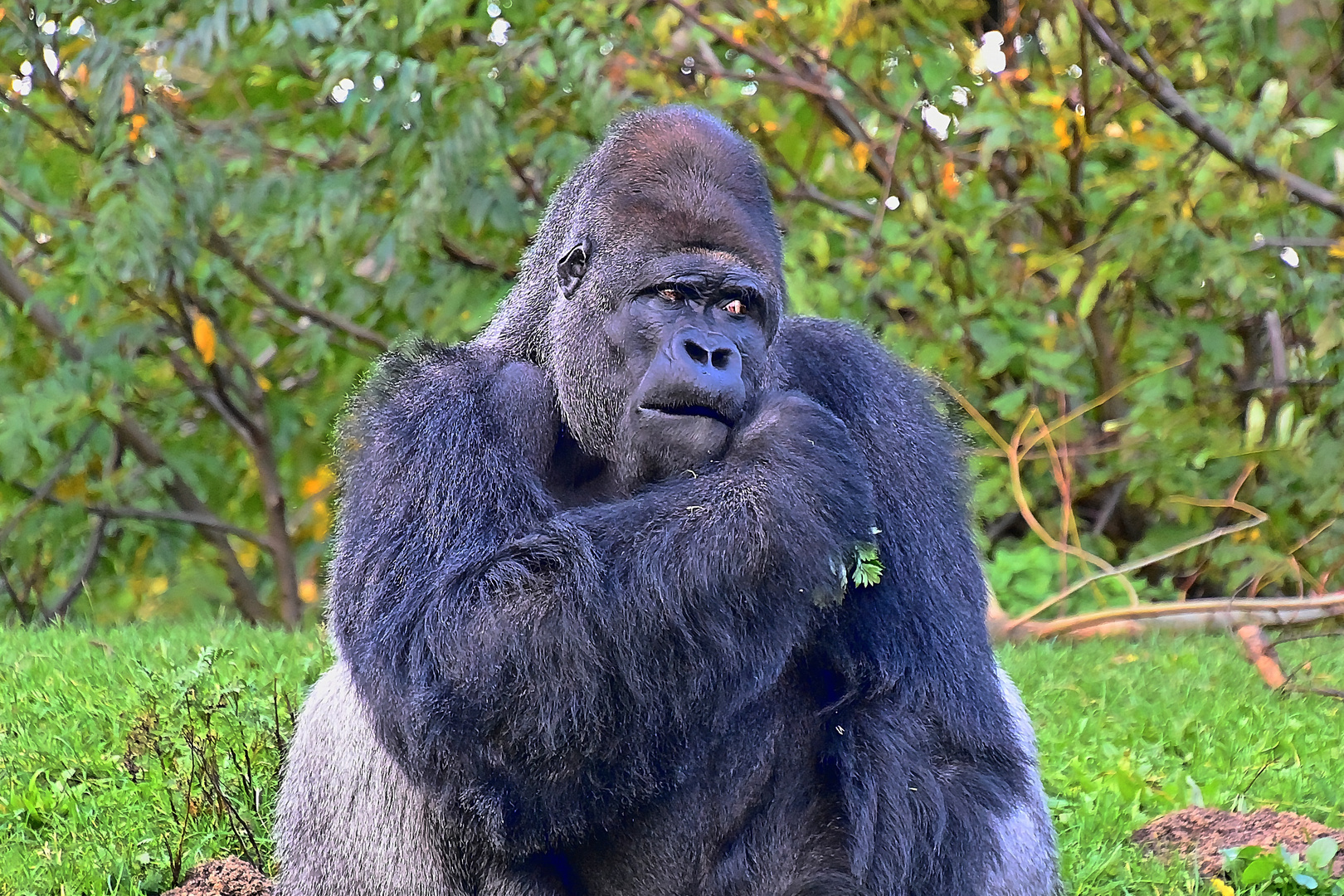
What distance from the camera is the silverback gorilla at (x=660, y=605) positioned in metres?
2.60

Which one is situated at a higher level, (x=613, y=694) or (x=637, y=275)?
(x=637, y=275)

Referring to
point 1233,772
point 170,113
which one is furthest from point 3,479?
point 1233,772

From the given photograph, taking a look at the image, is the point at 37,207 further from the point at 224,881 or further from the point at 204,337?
the point at 224,881

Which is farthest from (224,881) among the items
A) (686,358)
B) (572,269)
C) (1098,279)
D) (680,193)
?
(1098,279)

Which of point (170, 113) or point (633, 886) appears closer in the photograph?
point (633, 886)

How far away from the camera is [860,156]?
7.24m

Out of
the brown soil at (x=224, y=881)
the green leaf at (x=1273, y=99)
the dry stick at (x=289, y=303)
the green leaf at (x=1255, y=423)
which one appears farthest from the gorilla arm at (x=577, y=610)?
the dry stick at (x=289, y=303)

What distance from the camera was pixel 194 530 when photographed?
28.5 feet

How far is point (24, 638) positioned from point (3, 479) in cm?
197

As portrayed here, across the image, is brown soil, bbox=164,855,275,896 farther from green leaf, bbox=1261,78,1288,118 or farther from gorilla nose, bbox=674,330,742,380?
green leaf, bbox=1261,78,1288,118

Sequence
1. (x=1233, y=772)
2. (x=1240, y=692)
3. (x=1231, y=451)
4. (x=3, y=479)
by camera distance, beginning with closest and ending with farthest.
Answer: (x=1233, y=772), (x=1240, y=692), (x=1231, y=451), (x=3, y=479)

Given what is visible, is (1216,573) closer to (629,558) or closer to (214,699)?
(214,699)

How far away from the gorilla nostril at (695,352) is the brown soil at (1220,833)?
1.96 metres

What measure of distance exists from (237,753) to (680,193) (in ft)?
7.94
